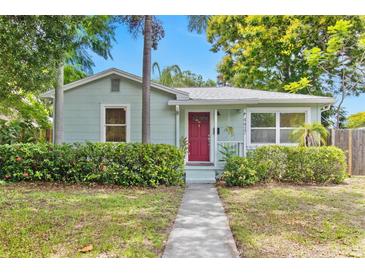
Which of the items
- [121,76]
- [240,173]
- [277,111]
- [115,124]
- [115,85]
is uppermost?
[121,76]

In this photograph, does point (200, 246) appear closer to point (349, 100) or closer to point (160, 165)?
point (160, 165)

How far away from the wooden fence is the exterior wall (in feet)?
17.8

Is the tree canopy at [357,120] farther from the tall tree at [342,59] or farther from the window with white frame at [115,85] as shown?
the window with white frame at [115,85]

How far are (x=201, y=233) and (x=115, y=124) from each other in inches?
263

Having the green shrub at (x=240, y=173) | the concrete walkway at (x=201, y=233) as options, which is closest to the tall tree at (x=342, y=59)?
the green shrub at (x=240, y=173)

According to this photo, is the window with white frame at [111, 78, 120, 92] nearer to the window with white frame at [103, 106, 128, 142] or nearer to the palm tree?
the window with white frame at [103, 106, 128, 142]

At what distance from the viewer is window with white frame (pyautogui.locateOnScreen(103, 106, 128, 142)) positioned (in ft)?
32.5

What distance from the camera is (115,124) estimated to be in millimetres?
9914

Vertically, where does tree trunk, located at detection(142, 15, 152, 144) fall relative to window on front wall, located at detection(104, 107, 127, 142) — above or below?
above

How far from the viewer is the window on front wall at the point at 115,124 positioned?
32.5 ft

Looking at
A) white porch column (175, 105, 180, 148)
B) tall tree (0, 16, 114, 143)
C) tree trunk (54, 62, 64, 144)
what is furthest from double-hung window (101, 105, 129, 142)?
tall tree (0, 16, 114, 143)

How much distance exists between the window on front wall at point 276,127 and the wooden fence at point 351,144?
3.83 feet

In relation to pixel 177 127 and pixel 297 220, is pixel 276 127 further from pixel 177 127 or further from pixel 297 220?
pixel 297 220

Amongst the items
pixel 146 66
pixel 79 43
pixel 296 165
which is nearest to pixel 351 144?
pixel 296 165
